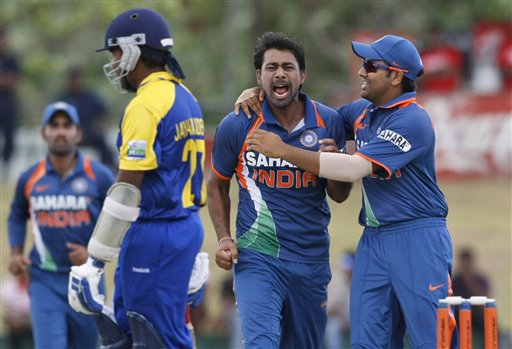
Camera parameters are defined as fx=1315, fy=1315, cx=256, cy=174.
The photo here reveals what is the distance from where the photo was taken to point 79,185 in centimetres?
1060

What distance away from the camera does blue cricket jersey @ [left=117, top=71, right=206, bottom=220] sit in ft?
26.9

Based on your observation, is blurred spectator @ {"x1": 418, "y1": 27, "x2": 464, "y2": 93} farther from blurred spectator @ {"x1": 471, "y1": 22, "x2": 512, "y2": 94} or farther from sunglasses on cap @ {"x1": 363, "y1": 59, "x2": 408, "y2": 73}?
sunglasses on cap @ {"x1": 363, "y1": 59, "x2": 408, "y2": 73}

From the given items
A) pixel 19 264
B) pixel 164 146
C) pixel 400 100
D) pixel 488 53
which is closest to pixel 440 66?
pixel 488 53

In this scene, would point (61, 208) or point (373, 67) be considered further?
point (61, 208)

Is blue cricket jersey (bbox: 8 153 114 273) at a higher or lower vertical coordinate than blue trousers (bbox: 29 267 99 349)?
higher

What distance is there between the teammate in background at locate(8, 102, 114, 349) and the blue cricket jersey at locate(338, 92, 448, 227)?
327cm

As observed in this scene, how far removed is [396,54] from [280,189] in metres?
1.11

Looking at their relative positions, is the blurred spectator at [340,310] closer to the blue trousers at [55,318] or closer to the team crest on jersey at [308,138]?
the blue trousers at [55,318]

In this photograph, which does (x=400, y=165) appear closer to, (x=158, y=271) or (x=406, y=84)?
(x=406, y=84)

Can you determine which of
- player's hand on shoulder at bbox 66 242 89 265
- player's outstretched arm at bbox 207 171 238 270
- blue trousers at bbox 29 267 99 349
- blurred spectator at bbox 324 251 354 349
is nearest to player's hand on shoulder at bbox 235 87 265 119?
player's outstretched arm at bbox 207 171 238 270

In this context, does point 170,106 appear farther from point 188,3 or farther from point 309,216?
point 188,3

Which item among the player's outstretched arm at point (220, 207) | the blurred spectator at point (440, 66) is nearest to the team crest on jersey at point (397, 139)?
the player's outstretched arm at point (220, 207)

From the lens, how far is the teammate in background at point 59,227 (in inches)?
410

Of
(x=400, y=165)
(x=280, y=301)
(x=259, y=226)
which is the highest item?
(x=400, y=165)
